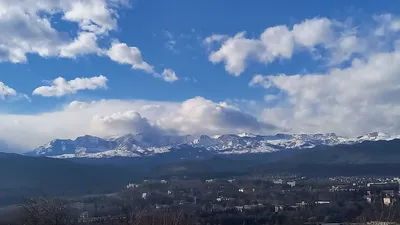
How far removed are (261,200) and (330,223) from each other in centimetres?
2618

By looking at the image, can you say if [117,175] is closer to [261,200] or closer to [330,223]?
[261,200]

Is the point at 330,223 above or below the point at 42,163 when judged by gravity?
below

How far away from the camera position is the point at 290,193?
87.3 m

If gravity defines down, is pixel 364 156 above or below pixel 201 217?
above

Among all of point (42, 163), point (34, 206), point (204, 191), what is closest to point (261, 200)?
point (204, 191)

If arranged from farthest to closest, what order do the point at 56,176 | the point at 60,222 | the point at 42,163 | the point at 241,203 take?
the point at 42,163
the point at 56,176
the point at 241,203
the point at 60,222

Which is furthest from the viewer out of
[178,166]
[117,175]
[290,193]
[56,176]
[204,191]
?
[178,166]

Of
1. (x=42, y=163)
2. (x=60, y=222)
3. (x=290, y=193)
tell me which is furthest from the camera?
(x=42, y=163)

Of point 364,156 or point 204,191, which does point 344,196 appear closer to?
point 204,191

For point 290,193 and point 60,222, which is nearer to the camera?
point 60,222

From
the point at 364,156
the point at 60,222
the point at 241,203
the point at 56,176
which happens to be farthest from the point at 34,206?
the point at 364,156

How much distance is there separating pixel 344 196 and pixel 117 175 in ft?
319

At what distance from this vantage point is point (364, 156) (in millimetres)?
195500

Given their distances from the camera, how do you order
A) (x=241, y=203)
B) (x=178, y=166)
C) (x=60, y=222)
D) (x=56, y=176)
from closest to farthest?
(x=60, y=222)
(x=241, y=203)
(x=56, y=176)
(x=178, y=166)
